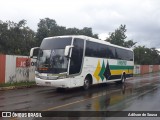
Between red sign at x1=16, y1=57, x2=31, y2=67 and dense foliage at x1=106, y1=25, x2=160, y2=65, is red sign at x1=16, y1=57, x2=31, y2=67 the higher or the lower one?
the lower one

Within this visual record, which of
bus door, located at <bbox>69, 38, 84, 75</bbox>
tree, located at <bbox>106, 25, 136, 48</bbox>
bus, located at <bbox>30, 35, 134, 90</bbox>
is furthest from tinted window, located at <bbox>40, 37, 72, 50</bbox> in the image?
tree, located at <bbox>106, 25, 136, 48</bbox>

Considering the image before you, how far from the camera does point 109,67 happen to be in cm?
2095

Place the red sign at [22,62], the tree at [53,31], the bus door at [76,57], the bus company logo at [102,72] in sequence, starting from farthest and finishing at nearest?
the tree at [53,31], the red sign at [22,62], the bus company logo at [102,72], the bus door at [76,57]

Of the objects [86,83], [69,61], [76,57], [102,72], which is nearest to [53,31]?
[102,72]

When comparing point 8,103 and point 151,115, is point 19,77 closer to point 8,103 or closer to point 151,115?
point 8,103

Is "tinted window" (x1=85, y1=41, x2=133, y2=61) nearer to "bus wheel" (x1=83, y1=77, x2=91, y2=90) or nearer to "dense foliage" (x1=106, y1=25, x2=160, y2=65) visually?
"bus wheel" (x1=83, y1=77, x2=91, y2=90)

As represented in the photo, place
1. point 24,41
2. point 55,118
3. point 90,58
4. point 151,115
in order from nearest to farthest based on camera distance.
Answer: point 55,118, point 151,115, point 90,58, point 24,41

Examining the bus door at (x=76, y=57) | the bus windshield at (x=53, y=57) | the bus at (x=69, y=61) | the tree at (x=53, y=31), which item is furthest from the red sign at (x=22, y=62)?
the tree at (x=53, y=31)

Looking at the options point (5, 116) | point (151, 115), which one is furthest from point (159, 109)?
point (5, 116)

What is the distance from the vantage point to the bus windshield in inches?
599

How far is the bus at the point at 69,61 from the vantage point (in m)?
15.1

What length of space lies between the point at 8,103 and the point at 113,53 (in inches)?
481

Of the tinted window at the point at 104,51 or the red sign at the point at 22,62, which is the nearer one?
the tinted window at the point at 104,51

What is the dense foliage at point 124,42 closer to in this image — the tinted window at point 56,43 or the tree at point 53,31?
the tree at point 53,31
